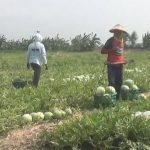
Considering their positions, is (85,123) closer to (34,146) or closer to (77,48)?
(34,146)

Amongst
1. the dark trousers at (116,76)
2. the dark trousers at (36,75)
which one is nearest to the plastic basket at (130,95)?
the dark trousers at (116,76)

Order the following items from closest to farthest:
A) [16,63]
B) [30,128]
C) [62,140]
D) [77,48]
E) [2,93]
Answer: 1. [62,140]
2. [30,128]
3. [2,93]
4. [16,63]
5. [77,48]

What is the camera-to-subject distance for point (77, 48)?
4566 cm

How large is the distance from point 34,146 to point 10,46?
39.8 metres

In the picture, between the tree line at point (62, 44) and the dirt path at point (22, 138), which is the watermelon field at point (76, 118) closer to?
the dirt path at point (22, 138)

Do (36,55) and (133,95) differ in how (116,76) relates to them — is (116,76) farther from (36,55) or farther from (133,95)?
(36,55)

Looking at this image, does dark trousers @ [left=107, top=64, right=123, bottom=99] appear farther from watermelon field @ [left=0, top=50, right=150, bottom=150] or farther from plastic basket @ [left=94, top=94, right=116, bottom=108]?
plastic basket @ [left=94, top=94, right=116, bottom=108]

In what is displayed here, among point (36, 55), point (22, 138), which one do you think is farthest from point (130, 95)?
point (22, 138)

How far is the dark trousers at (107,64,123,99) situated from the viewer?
12.2m

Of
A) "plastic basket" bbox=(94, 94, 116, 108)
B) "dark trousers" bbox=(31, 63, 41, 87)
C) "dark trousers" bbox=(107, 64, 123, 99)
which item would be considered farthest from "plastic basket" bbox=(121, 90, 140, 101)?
"dark trousers" bbox=(31, 63, 41, 87)

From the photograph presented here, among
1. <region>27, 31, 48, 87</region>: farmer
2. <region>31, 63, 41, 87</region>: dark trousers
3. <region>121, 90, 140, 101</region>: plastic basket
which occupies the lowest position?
<region>121, 90, 140, 101</region>: plastic basket

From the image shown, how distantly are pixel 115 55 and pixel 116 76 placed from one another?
47 centimetres

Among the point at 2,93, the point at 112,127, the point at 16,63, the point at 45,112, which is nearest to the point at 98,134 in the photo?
the point at 112,127

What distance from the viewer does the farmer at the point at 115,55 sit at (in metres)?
12.1
